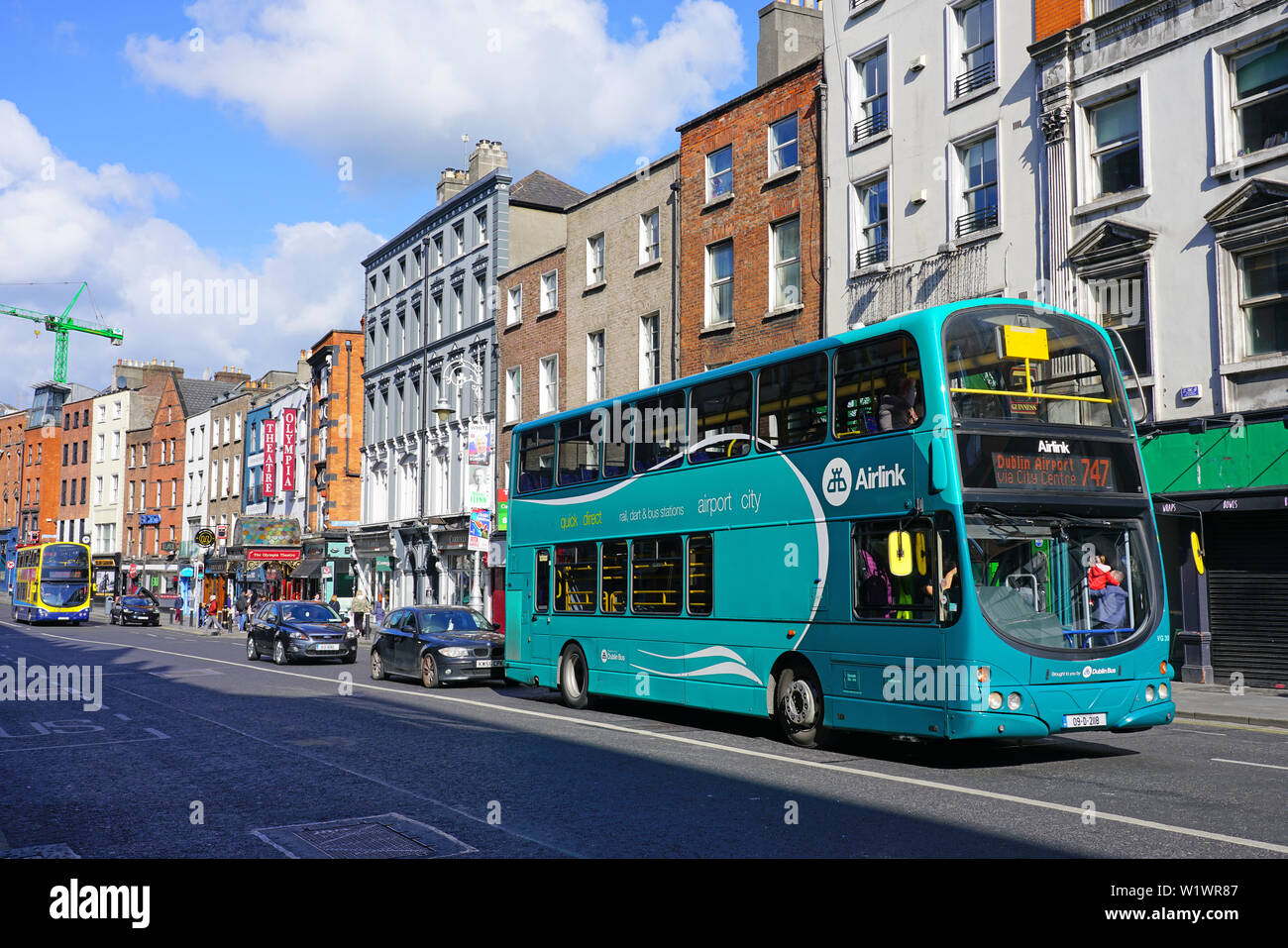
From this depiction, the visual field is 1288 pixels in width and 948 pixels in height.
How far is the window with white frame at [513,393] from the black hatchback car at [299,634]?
11953mm

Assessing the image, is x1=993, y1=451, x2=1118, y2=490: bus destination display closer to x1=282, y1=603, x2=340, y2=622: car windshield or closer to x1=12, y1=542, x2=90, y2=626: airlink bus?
x1=282, y1=603, x2=340, y2=622: car windshield

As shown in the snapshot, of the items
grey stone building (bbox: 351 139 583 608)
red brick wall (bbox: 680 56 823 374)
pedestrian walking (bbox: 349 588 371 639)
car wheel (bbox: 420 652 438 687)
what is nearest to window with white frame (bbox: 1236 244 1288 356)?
red brick wall (bbox: 680 56 823 374)

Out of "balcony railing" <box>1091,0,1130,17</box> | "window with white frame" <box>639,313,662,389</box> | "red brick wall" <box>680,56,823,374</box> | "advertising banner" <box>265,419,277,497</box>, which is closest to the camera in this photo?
"balcony railing" <box>1091,0,1130,17</box>

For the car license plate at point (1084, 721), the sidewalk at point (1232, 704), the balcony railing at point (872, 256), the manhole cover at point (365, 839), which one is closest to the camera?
the manhole cover at point (365, 839)

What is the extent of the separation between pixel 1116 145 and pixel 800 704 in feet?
44.3

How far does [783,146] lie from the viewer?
2836cm

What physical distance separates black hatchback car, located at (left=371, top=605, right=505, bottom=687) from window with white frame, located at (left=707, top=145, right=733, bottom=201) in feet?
44.5

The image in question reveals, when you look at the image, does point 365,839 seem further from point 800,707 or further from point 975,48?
point 975,48

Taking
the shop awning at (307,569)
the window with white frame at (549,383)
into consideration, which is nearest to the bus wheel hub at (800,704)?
the window with white frame at (549,383)

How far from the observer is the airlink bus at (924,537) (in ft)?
34.0

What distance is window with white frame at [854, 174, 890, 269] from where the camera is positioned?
83.3ft

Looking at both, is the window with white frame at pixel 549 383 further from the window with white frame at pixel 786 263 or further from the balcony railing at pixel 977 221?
the balcony railing at pixel 977 221

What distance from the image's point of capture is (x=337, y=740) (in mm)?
12797
